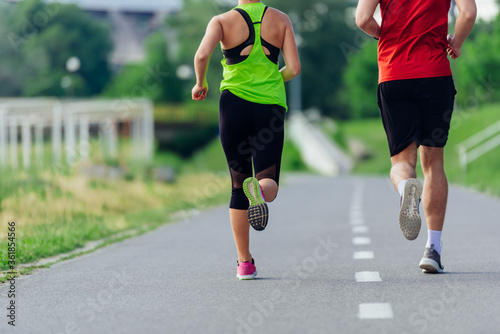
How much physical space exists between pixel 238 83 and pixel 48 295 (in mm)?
1876

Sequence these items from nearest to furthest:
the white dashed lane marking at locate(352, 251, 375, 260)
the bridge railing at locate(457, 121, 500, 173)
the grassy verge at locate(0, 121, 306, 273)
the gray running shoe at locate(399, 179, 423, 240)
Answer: the gray running shoe at locate(399, 179, 423, 240)
the white dashed lane marking at locate(352, 251, 375, 260)
the grassy verge at locate(0, 121, 306, 273)
the bridge railing at locate(457, 121, 500, 173)

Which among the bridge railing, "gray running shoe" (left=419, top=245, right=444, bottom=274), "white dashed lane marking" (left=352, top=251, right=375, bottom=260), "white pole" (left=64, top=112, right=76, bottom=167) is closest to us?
"gray running shoe" (left=419, top=245, right=444, bottom=274)

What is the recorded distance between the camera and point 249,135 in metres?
6.69

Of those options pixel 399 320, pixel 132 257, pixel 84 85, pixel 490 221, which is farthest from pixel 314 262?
pixel 84 85

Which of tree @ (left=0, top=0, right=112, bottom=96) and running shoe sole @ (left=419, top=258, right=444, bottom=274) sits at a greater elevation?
tree @ (left=0, top=0, right=112, bottom=96)

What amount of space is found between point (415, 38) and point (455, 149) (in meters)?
36.5

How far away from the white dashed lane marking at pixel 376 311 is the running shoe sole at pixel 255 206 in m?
1.03

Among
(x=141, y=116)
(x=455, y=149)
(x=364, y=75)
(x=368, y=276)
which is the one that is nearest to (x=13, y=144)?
(x=141, y=116)

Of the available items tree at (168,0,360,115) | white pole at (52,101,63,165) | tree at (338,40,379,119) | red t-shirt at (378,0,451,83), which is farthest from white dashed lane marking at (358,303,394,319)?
tree at (168,0,360,115)

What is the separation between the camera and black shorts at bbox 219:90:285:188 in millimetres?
6582

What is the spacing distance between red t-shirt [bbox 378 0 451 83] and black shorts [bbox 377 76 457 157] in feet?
0.20

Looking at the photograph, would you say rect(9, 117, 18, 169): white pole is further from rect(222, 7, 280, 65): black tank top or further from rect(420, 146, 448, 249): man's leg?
rect(420, 146, 448, 249): man's leg

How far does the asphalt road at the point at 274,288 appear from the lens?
486 cm

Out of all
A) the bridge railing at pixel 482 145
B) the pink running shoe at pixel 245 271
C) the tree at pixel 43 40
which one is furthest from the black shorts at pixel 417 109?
the bridge railing at pixel 482 145
